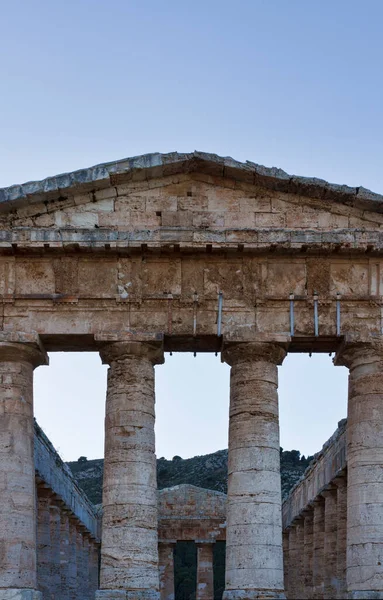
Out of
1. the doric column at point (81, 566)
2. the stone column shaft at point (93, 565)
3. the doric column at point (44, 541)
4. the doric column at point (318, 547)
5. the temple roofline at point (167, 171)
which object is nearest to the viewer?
the temple roofline at point (167, 171)

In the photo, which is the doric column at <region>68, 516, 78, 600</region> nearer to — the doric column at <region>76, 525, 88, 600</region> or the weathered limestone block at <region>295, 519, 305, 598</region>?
the doric column at <region>76, 525, 88, 600</region>

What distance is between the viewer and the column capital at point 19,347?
26.1 metres

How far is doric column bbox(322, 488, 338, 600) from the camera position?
34847 millimetres

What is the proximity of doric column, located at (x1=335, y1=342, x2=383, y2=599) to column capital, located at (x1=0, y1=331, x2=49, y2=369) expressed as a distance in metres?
7.09

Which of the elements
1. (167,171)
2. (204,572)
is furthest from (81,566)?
(167,171)

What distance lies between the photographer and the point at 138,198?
27.2 m

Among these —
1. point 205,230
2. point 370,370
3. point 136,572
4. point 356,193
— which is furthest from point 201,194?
point 136,572

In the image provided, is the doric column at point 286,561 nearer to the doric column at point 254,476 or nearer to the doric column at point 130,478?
the doric column at point 254,476

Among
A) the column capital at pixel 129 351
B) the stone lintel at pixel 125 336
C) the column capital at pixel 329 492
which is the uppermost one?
the stone lintel at pixel 125 336

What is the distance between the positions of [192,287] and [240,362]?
2.06 m

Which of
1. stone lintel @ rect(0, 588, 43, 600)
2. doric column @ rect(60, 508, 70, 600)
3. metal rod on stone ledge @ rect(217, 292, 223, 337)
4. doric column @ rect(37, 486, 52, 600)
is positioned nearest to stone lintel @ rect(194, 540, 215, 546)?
doric column @ rect(60, 508, 70, 600)

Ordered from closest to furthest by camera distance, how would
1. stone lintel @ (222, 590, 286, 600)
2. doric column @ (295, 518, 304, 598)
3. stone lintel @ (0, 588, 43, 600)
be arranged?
1. stone lintel @ (0, 588, 43, 600)
2. stone lintel @ (222, 590, 286, 600)
3. doric column @ (295, 518, 304, 598)

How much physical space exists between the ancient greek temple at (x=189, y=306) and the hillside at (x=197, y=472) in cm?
4883

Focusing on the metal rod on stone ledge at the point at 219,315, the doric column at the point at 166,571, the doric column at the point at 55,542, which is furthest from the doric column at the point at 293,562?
the metal rod on stone ledge at the point at 219,315
